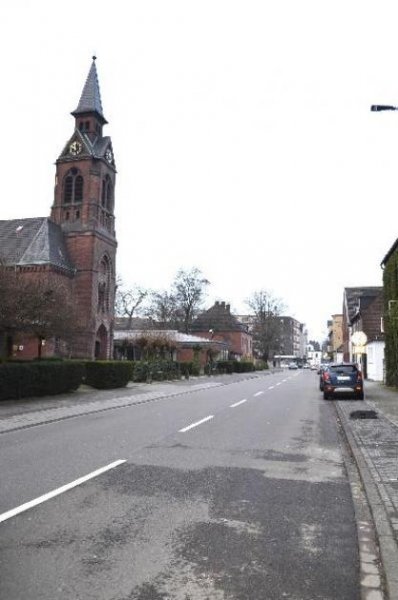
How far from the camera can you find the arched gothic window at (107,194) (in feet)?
184

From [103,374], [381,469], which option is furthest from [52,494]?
[103,374]

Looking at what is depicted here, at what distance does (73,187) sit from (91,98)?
10627mm

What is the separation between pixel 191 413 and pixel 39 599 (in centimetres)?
1271

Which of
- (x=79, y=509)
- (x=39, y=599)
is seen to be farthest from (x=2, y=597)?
(x=79, y=509)

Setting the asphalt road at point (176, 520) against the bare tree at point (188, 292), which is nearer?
the asphalt road at point (176, 520)

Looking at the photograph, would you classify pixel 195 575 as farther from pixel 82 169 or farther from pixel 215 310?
pixel 215 310

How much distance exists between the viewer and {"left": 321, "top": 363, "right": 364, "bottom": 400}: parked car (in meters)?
22.5

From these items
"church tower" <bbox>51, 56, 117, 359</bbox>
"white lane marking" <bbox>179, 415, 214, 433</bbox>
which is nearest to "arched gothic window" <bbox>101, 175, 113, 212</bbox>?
"church tower" <bbox>51, 56, 117, 359</bbox>

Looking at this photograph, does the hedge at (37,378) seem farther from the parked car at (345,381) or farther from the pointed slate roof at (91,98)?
the pointed slate roof at (91,98)

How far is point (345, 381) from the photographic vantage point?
2253 cm

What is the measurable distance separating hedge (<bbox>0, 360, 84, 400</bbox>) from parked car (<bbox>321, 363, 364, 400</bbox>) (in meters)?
11.2

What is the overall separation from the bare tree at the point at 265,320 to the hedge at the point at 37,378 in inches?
2730

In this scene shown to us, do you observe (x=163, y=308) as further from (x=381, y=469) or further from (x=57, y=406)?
(x=381, y=469)

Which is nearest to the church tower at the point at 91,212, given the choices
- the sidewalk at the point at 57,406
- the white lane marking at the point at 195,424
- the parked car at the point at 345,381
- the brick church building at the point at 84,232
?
the brick church building at the point at 84,232
